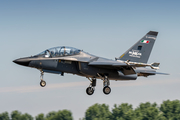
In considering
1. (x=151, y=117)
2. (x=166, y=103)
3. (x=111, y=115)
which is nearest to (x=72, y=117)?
(x=111, y=115)

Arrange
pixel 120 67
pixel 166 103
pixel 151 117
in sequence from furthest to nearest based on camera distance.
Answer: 1. pixel 166 103
2. pixel 151 117
3. pixel 120 67

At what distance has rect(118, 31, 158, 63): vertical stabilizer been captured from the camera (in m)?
34.8

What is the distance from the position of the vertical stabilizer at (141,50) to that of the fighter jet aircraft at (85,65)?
953mm

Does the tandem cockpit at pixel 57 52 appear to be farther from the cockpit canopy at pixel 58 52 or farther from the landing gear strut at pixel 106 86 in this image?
the landing gear strut at pixel 106 86

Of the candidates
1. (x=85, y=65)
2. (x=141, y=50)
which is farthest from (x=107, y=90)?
(x=141, y=50)

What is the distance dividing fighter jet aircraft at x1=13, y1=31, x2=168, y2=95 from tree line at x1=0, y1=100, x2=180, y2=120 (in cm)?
10038

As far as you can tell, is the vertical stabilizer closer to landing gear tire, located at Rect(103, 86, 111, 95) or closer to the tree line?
landing gear tire, located at Rect(103, 86, 111, 95)

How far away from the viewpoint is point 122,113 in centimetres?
13575

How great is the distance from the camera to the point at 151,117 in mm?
129500

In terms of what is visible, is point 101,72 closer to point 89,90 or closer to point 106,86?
point 106,86

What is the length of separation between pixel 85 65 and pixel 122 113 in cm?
10761

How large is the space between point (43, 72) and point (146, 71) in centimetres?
1047

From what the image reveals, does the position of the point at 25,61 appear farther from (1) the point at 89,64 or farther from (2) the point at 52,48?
(1) the point at 89,64

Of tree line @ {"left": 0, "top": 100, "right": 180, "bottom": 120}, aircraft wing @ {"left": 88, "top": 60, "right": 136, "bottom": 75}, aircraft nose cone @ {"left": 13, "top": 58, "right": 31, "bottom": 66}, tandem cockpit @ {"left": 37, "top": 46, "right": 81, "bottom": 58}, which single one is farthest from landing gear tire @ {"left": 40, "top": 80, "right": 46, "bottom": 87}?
tree line @ {"left": 0, "top": 100, "right": 180, "bottom": 120}
